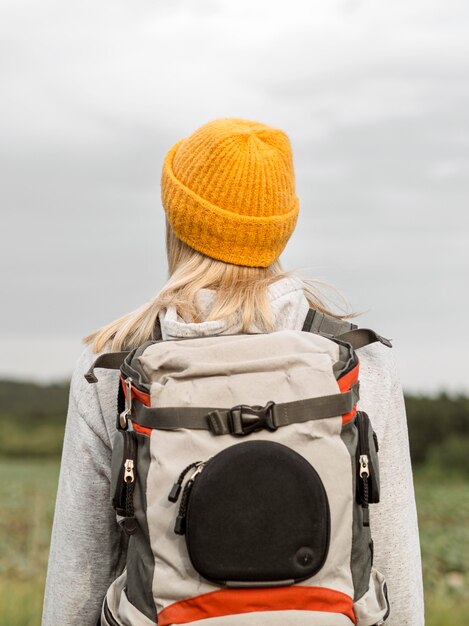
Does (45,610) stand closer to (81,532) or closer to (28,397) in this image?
(81,532)

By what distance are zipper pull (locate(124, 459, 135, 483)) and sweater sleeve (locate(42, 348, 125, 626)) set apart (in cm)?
35

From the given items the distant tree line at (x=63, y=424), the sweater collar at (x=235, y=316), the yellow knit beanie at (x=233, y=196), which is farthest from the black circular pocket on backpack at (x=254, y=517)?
the distant tree line at (x=63, y=424)

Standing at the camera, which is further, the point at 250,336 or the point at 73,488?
the point at 73,488

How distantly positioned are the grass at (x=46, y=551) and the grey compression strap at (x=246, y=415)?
4.23 metres

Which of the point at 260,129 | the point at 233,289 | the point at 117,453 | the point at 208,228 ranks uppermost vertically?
the point at 260,129

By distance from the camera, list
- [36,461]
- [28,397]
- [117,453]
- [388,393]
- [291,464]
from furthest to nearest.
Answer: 1. [28,397]
2. [36,461]
3. [388,393]
4. [117,453]
5. [291,464]

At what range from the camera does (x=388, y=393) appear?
2432 mm

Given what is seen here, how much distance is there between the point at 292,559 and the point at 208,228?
94 centimetres

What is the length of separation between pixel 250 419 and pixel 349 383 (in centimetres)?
29

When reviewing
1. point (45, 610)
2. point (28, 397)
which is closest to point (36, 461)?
point (28, 397)

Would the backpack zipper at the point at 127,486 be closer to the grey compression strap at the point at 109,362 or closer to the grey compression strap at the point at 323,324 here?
the grey compression strap at the point at 109,362

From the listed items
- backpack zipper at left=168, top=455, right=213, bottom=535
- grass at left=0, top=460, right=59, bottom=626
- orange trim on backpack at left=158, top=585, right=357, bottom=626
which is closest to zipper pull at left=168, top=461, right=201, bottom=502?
backpack zipper at left=168, top=455, right=213, bottom=535

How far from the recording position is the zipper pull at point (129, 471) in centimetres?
218

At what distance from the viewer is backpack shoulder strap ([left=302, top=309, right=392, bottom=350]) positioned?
2418mm
